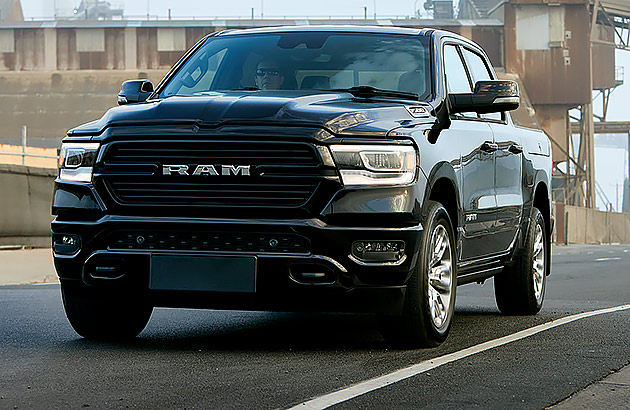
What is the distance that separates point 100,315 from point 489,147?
2836mm

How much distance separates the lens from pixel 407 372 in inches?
217

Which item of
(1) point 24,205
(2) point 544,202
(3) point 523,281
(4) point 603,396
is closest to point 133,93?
(3) point 523,281

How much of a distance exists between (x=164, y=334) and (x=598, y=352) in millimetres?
2666

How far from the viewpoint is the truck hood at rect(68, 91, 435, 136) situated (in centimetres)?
602

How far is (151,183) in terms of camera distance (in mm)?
6094

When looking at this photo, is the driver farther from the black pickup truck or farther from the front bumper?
the front bumper

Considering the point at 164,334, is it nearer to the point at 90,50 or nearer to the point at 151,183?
the point at 151,183

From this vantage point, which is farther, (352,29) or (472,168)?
(352,29)

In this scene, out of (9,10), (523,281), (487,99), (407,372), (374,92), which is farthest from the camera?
(9,10)

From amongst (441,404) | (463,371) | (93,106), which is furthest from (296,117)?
(93,106)

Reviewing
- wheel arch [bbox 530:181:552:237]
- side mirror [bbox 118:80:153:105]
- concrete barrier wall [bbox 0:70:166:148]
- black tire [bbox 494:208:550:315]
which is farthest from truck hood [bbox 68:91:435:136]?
concrete barrier wall [bbox 0:70:166:148]

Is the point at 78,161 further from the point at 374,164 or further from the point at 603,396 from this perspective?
the point at 603,396

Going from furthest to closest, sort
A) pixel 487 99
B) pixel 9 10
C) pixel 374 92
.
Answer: pixel 9 10 < pixel 487 99 < pixel 374 92

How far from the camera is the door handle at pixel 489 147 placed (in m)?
7.66
